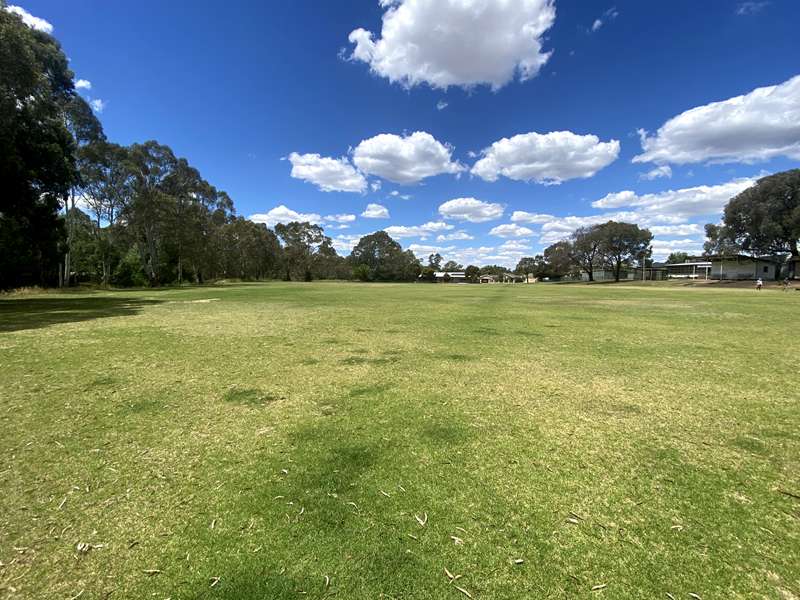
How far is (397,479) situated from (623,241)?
93187 mm

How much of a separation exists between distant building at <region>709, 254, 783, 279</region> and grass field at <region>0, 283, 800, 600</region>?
72401 millimetres

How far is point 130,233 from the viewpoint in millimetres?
43500

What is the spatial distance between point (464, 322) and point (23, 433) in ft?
37.9

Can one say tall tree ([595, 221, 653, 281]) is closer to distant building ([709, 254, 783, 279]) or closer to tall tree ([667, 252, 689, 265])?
distant building ([709, 254, 783, 279])

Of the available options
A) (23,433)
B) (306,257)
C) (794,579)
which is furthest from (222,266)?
(794,579)

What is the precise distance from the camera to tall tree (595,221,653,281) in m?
79.5

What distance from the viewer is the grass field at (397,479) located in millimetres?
2215

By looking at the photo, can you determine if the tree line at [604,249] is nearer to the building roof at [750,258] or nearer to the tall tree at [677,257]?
the building roof at [750,258]

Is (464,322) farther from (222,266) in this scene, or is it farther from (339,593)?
(222,266)

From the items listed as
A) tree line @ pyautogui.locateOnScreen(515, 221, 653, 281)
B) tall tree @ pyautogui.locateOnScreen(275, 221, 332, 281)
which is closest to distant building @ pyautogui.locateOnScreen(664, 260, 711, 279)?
tree line @ pyautogui.locateOnScreen(515, 221, 653, 281)

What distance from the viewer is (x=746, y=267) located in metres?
62.7

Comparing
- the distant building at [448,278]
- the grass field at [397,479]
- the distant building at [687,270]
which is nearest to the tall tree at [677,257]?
the distant building at [687,270]

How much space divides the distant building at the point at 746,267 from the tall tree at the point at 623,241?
44.7 ft

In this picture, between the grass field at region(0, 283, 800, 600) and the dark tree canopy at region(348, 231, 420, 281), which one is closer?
the grass field at region(0, 283, 800, 600)
